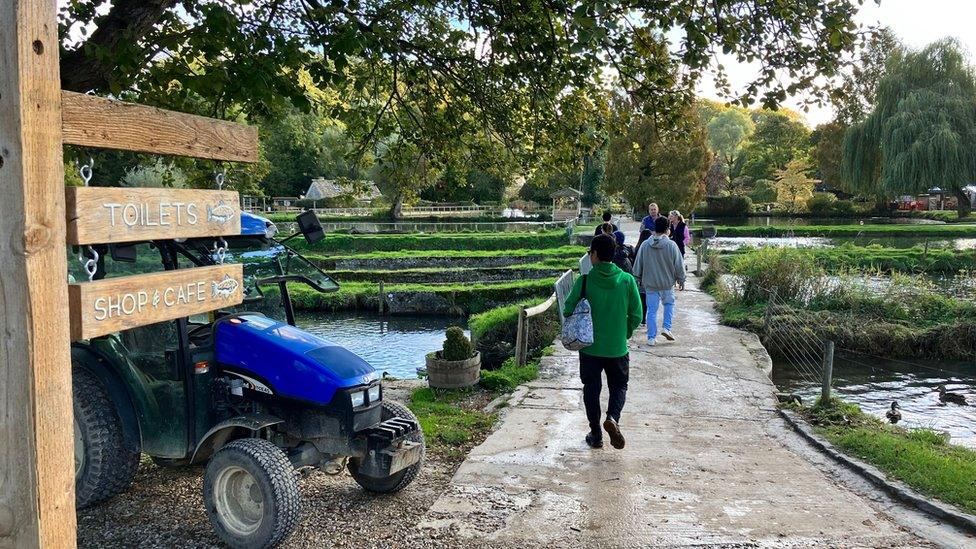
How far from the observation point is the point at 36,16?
2064mm

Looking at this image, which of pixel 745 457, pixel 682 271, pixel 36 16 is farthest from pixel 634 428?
pixel 36 16

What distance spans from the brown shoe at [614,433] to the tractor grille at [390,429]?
196 centimetres

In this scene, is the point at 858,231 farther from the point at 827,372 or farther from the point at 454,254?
the point at 827,372

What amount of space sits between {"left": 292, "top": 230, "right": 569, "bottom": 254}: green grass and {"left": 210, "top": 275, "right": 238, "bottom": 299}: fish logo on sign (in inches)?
1295

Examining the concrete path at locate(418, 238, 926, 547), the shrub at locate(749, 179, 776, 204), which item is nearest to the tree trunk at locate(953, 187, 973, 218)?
the shrub at locate(749, 179, 776, 204)

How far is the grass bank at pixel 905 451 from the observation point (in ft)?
17.4

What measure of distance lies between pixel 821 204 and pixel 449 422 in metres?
50.7

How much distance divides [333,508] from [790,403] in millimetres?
5768

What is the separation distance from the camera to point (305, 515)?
488 centimetres

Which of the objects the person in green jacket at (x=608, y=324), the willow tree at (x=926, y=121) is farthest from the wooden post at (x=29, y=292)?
the willow tree at (x=926, y=121)

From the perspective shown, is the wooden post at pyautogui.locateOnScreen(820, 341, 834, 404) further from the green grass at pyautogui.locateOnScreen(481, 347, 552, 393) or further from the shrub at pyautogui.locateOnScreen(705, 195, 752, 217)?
the shrub at pyautogui.locateOnScreen(705, 195, 752, 217)

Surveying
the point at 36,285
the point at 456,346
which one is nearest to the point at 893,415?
the point at 456,346

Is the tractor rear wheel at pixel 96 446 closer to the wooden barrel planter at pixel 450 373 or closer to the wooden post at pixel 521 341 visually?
the wooden barrel planter at pixel 450 373

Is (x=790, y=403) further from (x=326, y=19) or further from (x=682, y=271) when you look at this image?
(x=326, y=19)
